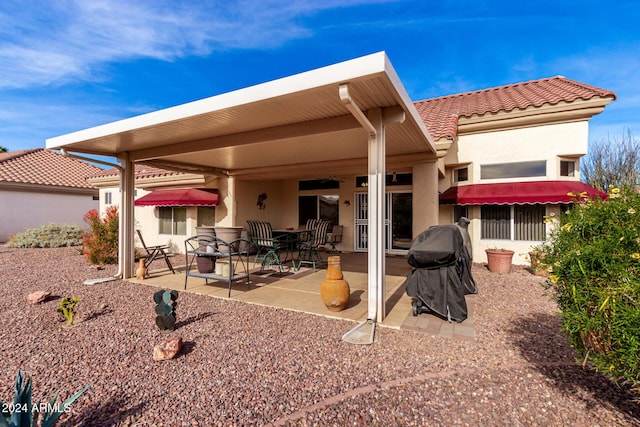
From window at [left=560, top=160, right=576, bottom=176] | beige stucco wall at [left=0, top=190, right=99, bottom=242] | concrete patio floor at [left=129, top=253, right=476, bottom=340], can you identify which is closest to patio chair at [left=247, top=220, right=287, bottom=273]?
concrete patio floor at [left=129, top=253, right=476, bottom=340]

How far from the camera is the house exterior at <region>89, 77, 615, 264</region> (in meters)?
8.82

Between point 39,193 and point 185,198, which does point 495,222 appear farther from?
point 39,193

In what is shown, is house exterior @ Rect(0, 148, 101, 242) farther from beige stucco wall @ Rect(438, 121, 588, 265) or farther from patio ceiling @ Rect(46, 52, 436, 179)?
beige stucco wall @ Rect(438, 121, 588, 265)

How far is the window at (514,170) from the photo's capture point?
30.7ft

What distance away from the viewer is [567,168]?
9375mm

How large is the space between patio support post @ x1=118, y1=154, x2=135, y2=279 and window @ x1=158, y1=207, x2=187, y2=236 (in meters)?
5.24

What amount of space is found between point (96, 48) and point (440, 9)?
11094 millimetres


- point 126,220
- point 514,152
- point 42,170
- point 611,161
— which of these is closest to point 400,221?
point 514,152

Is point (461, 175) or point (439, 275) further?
point (461, 175)

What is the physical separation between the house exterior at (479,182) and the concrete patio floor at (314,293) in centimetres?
232

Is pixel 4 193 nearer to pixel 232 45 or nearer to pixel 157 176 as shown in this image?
pixel 157 176

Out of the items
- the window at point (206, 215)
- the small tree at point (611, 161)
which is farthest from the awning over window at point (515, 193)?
the small tree at point (611, 161)

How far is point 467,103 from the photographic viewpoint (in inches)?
489

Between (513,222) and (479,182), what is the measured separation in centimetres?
168
